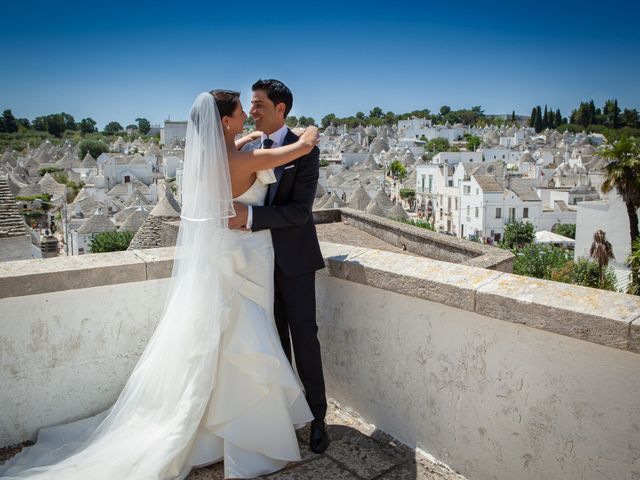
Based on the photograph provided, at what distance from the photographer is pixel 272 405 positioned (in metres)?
2.86

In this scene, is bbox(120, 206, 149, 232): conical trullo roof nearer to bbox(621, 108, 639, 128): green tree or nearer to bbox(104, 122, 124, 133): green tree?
bbox(621, 108, 639, 128): green tree

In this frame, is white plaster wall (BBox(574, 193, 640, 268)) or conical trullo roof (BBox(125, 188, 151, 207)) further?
conical trullo roof (BBox(125, 188, 151, 207))

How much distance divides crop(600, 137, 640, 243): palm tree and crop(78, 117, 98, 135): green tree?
545 feet

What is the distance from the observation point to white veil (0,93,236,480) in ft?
9.05

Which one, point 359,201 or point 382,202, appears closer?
point 382,202

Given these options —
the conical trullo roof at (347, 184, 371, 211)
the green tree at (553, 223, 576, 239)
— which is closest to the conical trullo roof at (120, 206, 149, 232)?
the conical trullo roof at (347, 184, 371, 211)

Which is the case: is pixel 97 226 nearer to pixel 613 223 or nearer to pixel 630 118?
pixel 613 223

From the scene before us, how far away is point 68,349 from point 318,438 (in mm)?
1449

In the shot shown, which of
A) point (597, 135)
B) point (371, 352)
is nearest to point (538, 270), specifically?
point (371, 352)

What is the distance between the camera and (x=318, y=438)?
3.11m

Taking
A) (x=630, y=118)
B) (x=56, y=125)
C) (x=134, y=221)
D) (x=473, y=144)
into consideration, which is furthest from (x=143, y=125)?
(x=134, y=221)

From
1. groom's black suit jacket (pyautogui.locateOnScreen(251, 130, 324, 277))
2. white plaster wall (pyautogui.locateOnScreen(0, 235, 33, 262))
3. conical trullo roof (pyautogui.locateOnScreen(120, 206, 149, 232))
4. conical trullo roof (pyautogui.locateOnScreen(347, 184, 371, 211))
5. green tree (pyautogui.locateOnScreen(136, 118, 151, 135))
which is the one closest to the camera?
groom's black suit jacket (pyautogui.locateOnScreen(251, 130, 324, 277))

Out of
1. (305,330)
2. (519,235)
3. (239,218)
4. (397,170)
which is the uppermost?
(239,218)

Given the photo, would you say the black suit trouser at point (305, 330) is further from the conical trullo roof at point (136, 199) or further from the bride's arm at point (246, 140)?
the conical trullo roof at point (136, 199)
